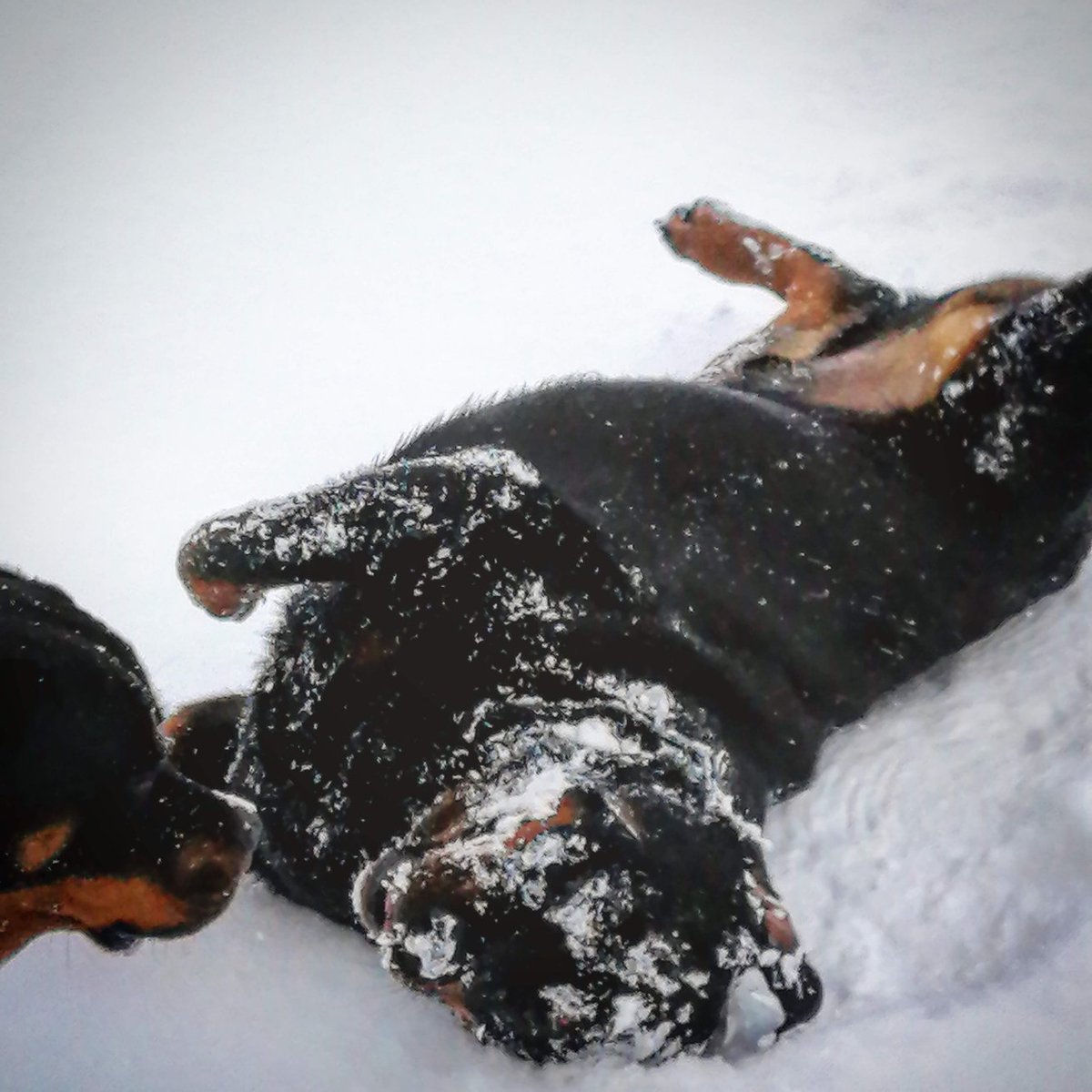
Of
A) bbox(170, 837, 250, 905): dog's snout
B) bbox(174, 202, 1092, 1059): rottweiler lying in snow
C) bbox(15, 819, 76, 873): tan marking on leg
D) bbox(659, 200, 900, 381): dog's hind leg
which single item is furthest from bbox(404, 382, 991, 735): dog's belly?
bbox(15, 819, 76, 873): tan marking on leg

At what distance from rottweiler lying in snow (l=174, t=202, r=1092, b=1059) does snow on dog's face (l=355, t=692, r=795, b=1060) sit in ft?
0.07

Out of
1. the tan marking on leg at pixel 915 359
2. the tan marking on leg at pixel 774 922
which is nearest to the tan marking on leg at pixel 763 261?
the tan marking on leg at pixel 915 359

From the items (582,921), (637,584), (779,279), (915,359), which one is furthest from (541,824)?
(779,279)

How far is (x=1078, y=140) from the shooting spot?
1.95 m

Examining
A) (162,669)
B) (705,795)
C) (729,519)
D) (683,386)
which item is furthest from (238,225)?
(705,795)

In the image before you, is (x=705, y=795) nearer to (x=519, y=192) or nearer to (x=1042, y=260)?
(x=1042, y=260)

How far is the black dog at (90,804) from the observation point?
811 millimetres

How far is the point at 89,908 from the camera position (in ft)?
2.95

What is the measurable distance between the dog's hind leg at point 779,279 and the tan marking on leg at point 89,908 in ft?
3.58

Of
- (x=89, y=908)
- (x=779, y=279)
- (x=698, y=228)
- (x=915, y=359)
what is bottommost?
(x=89, y=908)

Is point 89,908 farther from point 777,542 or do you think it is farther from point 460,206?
point 460,206

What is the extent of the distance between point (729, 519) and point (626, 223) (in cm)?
141

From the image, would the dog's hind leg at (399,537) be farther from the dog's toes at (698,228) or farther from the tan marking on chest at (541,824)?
the dog's toes at (698,228)

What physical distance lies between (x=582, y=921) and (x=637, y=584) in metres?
0.46
